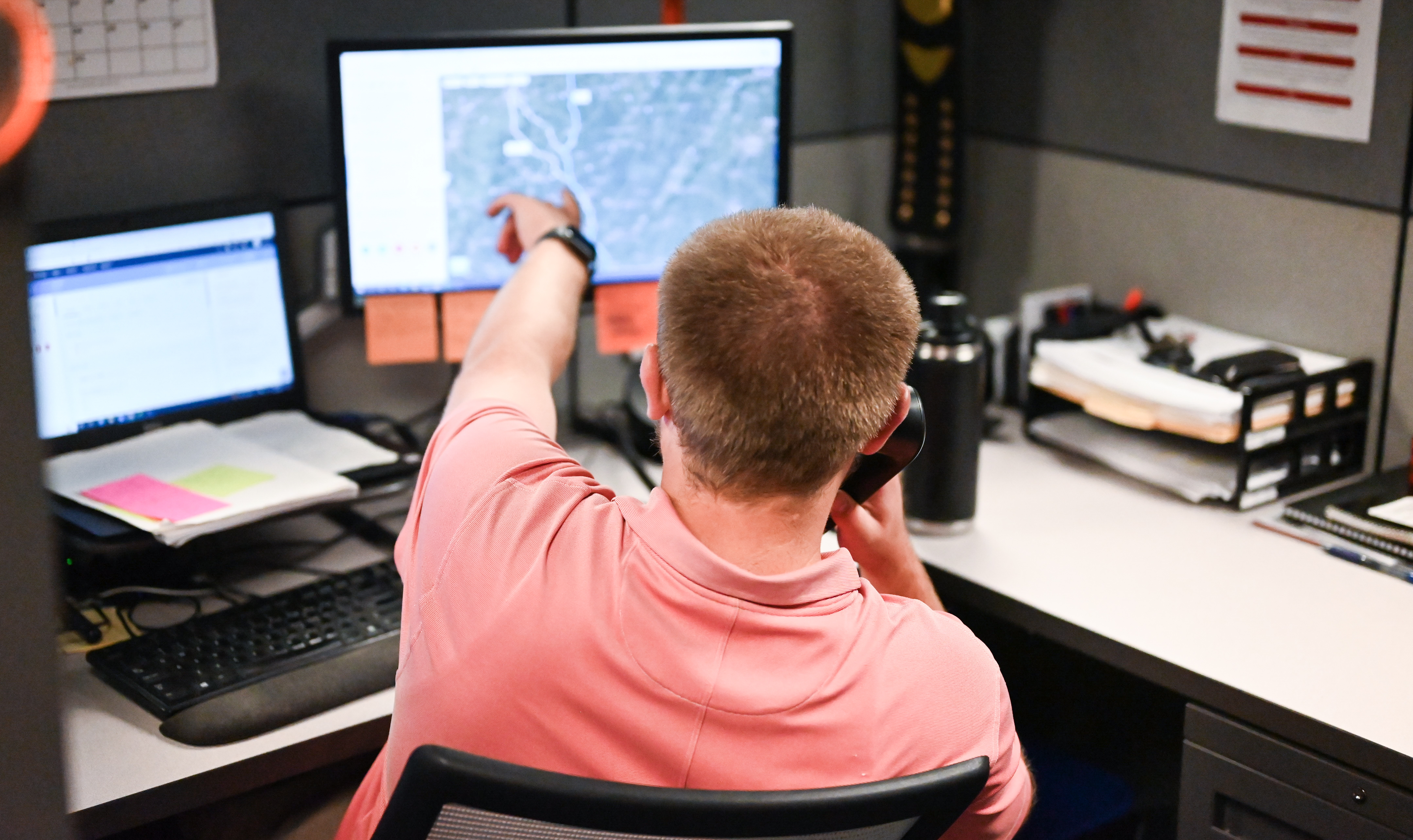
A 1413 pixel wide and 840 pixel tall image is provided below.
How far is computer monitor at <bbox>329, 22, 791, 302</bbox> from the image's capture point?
150 cm

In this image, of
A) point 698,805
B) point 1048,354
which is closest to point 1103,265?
point 1048,354

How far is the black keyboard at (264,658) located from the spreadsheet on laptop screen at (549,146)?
1.40ft

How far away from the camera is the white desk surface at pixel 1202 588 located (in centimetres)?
120

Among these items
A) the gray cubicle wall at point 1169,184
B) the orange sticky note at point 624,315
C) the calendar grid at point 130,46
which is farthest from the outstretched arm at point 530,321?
the gray cubicle wall at point 1169,184

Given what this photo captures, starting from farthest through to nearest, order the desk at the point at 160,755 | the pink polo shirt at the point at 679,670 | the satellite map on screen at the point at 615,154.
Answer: the satellite map on screen at the point at 615,154 → the desk at the point at 160,755 → the pink polo shirt at the point at 679,670

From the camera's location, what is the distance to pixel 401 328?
1597 mm

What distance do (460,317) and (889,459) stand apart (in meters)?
0.71

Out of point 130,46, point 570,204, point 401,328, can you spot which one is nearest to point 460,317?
point 401,328

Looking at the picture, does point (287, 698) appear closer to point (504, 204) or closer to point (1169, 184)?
point (504, 204)

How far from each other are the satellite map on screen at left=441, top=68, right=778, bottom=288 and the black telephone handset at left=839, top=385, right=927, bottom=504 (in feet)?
1.71

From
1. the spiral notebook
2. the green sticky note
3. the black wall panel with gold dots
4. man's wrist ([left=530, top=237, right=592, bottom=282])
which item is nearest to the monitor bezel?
the green sticky note

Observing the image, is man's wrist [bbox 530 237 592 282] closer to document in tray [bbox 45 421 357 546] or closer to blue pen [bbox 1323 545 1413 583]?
document in tray [bbox 45 421 357 546]

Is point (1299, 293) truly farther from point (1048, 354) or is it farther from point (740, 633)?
point (740, 633)

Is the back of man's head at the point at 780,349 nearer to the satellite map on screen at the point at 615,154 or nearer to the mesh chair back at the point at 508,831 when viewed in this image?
the mesh chair back at the point at 508,831
